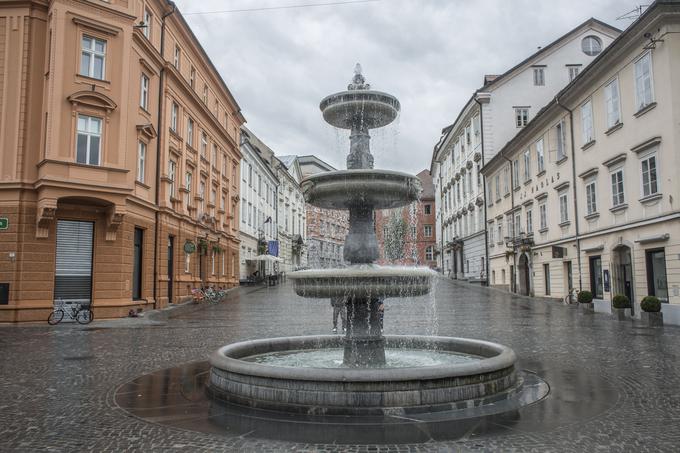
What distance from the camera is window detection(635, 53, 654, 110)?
1859 cm

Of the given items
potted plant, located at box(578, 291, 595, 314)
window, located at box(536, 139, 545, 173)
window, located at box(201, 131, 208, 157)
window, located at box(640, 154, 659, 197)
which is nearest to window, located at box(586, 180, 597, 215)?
potted plant, located at box(578, 291, 595, 314)

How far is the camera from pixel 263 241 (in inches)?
2012

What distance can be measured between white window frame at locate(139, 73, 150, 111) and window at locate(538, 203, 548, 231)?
69.2ft

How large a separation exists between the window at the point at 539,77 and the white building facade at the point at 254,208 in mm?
23234

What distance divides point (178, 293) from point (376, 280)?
2344cm

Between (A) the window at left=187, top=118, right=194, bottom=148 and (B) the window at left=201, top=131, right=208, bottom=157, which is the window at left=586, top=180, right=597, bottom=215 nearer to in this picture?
(A) the window at left=187, top=118, right=194, bottom=148

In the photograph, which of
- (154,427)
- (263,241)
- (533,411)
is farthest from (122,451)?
(263,241)

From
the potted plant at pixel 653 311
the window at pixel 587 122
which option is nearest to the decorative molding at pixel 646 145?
the window at pixel 587 122

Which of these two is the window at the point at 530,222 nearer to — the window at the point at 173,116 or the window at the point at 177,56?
the window at the point at 173,116

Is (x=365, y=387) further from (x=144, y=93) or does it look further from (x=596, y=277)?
(x=144, y=93)

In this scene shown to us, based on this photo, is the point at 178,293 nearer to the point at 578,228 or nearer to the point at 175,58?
the point at 175,58

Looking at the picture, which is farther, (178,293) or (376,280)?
(178,293)

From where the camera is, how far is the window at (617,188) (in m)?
20.8

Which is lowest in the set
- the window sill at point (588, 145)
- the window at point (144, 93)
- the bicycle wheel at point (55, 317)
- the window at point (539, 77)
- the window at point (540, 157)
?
the bicycle wheel at point (55, 317)
